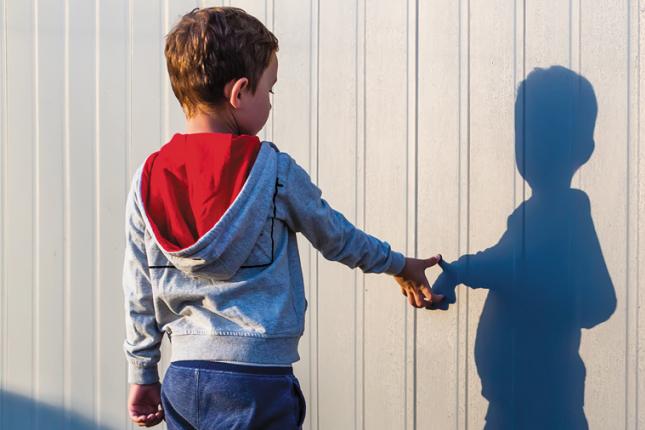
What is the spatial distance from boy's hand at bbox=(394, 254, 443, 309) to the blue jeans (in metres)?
0.52

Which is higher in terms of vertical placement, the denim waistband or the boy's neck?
the boy's neck

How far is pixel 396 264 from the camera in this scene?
7.86ft

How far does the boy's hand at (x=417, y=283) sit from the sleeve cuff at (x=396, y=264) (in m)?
0.04

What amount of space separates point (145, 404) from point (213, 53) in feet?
2.58

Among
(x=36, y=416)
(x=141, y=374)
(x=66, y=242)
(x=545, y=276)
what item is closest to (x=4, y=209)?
(x=66, y=242)

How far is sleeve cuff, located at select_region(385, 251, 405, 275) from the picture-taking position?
2383mm

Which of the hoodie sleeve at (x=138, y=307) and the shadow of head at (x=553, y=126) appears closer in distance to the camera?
the hoodie sleeve at (x=138, y=307)

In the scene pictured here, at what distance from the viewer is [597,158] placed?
8.07 feet

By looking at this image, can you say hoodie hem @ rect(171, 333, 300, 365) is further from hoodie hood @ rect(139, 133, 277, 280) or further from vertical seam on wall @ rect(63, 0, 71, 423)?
vertical seam on wall @ rect(63, 0, 71, 423)

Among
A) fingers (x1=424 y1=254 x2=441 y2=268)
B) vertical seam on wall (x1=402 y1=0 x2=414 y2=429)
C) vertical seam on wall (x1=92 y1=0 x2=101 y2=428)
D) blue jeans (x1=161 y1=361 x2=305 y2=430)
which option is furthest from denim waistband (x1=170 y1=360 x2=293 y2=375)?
vertical seam on wall (x1=92 y1=0 x2=101 y2=428)

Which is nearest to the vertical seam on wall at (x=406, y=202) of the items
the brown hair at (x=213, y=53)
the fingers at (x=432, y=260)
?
the fingers at (x=432, y=260)

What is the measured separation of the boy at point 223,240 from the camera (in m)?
2.00

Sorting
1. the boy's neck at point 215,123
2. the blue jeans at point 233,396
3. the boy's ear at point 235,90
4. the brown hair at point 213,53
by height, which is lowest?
the blue jeans at point 233,396

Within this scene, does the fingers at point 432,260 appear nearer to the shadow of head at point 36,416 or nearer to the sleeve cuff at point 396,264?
the sleeve cuff at point 396,264
